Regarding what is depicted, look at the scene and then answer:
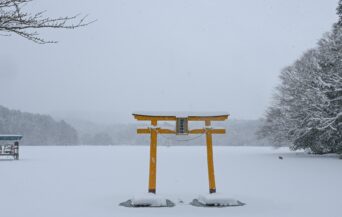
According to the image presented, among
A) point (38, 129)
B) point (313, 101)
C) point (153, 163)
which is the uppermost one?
point (38, 129)

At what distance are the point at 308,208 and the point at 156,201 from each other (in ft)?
14.0

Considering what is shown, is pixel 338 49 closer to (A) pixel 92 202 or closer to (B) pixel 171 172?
(B) pixel 171 172

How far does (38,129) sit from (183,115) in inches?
4623

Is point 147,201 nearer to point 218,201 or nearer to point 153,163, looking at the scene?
point 153,163

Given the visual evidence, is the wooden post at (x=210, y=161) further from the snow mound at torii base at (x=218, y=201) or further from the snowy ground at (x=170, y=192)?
the snowy ground at (x=170, y=192)

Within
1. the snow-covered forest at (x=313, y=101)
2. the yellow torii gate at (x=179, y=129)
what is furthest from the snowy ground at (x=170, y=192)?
the snow-covered forest at (x=313, y=101)

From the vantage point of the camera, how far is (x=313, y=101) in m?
35.2

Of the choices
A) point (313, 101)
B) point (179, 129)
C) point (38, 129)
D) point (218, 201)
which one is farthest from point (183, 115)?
point (38, 129)

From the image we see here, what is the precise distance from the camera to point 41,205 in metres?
11.4

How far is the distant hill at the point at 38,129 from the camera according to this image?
119 m

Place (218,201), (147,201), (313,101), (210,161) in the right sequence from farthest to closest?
1. (313,101)
2. (210,161)
3. (218,201)
4. (147,201)

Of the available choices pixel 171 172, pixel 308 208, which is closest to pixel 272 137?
pixel 171 172

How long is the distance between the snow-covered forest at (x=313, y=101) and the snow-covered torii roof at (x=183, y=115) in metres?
21.6

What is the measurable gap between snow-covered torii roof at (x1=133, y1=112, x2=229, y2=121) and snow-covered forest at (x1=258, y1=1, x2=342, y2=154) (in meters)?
21.6
